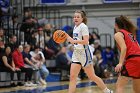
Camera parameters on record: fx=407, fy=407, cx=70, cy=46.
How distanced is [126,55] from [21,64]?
809cm

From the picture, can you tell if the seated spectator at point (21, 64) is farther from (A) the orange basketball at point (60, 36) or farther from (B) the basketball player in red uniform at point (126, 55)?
(B) the basketball player in red uniform at point (126, 55)

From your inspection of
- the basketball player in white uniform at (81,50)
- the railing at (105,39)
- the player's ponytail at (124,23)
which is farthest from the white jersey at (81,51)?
the railing at (105,39)

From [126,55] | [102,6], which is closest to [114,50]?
[102,6]

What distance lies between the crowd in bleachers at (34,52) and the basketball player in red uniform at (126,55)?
24.4 feet

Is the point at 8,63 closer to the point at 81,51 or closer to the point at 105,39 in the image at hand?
the point at 81,51

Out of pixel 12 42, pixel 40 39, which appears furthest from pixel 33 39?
pixel 12 42

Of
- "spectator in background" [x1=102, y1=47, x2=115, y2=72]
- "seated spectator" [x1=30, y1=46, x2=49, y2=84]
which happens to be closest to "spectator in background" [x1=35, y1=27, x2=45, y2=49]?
"seated spectator" [x1=30, y1=46, x2=49, y2=84]

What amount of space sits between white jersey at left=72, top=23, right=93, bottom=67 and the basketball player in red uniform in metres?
1.95

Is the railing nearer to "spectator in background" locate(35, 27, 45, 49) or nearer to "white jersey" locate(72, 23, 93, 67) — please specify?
"spectator in background" locate(35, 27, 45, 49)

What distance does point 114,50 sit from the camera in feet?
73.4

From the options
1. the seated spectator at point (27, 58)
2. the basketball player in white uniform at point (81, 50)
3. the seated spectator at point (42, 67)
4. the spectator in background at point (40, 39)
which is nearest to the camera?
the basketball player in white uniform at point (81, 50)

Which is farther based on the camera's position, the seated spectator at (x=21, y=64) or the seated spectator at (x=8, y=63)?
the seated spectator at (x=21, y=64)

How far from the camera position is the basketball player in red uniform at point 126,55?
22.6 ft

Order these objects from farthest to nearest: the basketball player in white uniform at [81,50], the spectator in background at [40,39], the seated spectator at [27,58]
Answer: the spectator in background at [40,39], the seated spectator at [27,58], the basketball player in white uniform at [81,50]
